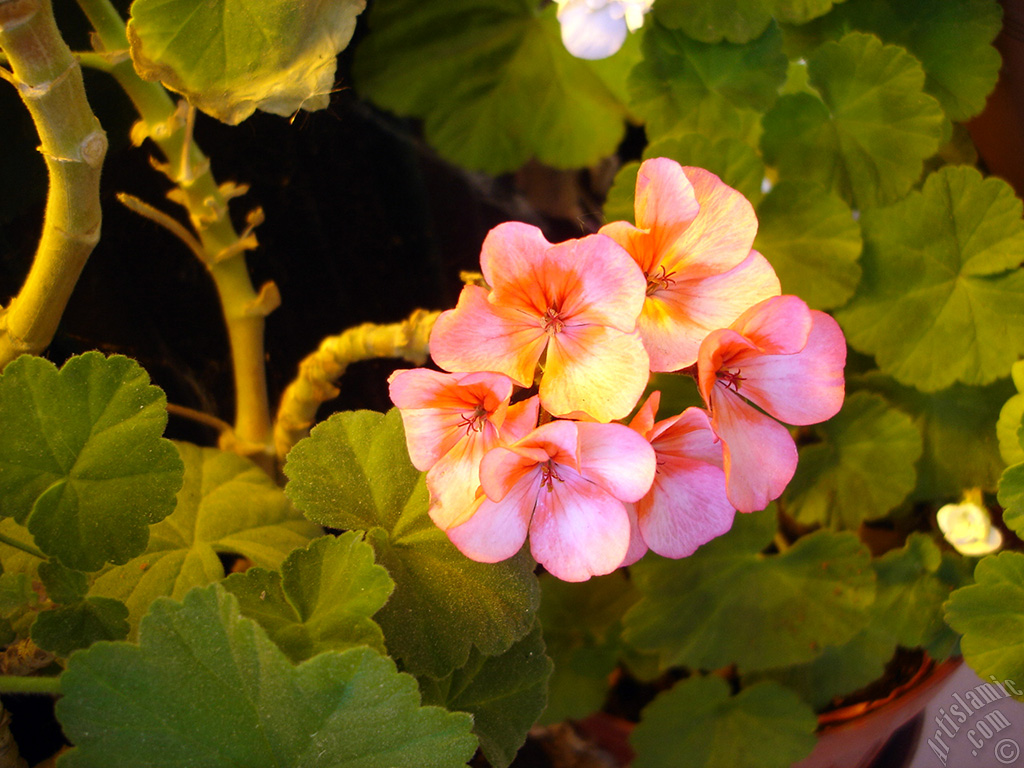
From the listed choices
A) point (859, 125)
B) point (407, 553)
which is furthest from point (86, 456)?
point (859, 125)

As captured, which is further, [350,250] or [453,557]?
[350,250]

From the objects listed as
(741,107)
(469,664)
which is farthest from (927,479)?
(469,664)

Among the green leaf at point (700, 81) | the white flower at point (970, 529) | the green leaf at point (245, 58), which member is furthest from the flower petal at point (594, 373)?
the white flower at point (970, 529)

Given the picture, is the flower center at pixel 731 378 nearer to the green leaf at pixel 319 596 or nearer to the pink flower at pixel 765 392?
the pink flower at pixel 765 392

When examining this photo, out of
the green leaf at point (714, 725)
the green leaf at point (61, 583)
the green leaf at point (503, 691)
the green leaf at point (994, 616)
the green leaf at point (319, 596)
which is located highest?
the green leaf at point (61, 583)

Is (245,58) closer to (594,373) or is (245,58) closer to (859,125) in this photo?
(594,373)

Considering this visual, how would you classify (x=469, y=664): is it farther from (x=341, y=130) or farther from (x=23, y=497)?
(x=341, y=130)
